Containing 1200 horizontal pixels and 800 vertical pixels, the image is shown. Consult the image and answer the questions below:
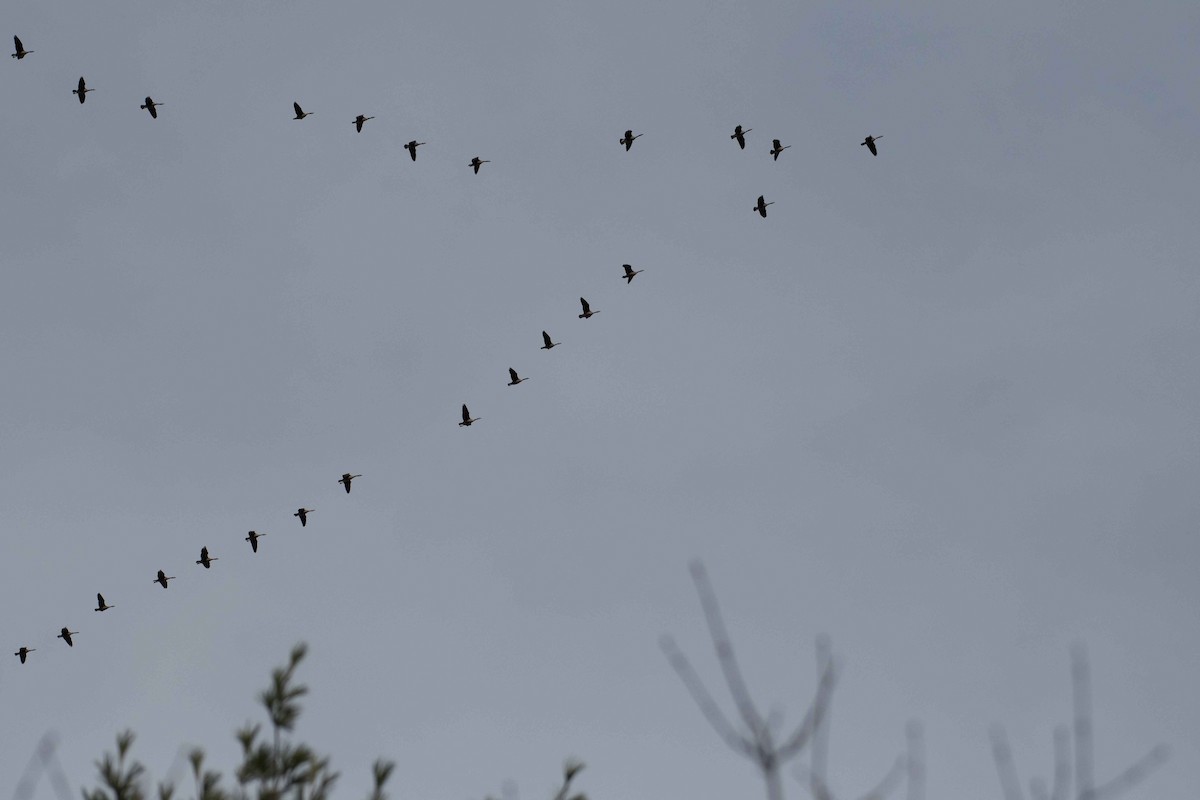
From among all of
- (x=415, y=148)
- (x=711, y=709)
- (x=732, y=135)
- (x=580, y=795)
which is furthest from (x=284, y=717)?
(x=415, y=148)

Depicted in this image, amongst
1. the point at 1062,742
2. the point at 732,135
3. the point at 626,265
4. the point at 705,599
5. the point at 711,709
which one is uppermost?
the point at 732,135

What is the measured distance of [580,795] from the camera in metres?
9.99

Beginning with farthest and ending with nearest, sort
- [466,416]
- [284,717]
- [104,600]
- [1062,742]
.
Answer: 1. [104,600]
2. [466,416]
3. [284,717]
4. [1062,742]

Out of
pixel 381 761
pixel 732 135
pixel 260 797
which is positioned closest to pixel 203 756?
pixel 260 797

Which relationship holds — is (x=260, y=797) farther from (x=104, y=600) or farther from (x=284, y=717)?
(x=104, y=600)

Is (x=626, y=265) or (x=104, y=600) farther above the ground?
(x=626, y=265)

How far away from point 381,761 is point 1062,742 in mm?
5413

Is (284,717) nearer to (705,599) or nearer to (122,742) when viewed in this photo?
(122,742)

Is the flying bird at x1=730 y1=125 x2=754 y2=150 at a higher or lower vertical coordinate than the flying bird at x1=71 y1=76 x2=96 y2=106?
lower

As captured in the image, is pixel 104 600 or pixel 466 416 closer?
pixel 466 416

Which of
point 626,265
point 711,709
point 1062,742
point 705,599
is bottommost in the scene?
point 1062,742

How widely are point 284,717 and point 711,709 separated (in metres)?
4.77

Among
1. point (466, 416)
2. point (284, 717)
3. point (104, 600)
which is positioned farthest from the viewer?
point (104, 600)

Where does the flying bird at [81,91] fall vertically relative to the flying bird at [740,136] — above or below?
above
